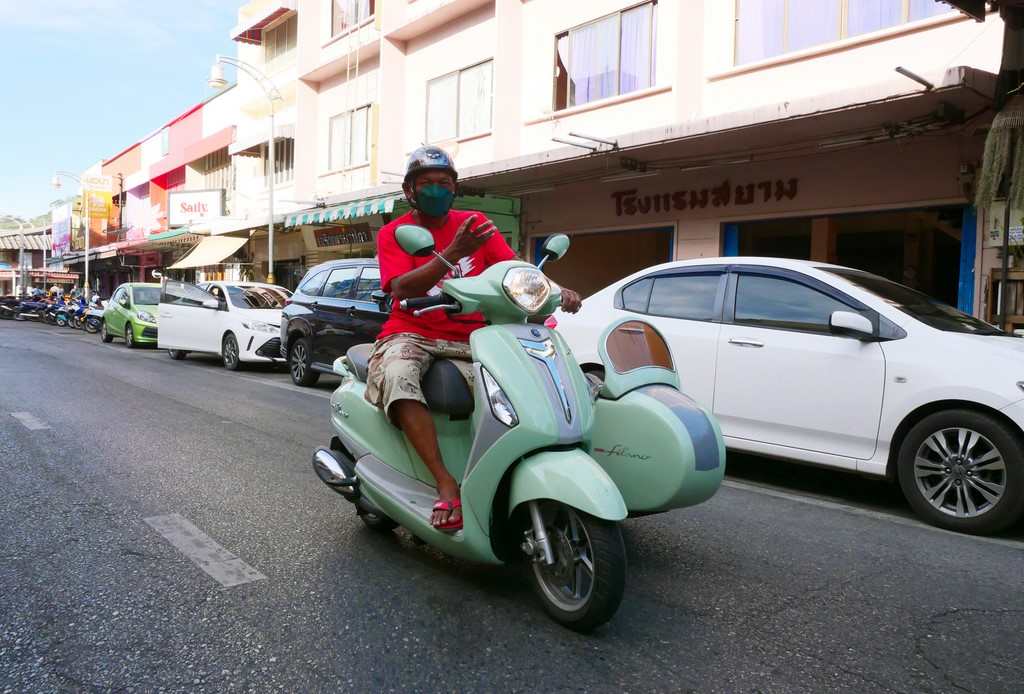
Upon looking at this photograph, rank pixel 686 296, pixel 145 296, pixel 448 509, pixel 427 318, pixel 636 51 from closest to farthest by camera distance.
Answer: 1. pixel 448 509
2. pixel 427 318
3. pixel 686 296
4. pixel 636 51
5. pixel 145 296

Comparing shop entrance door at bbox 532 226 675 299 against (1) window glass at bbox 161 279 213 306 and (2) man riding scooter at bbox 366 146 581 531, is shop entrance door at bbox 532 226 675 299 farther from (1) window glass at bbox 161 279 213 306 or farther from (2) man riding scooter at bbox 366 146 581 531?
(2) man riding scooter at bbox 366 146 581 531

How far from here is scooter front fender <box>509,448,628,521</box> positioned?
2676 millimetres

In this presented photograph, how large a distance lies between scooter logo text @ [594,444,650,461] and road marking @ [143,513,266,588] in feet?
5.19

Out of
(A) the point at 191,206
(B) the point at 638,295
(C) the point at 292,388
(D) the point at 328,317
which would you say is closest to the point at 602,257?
(D) the point at 328,317

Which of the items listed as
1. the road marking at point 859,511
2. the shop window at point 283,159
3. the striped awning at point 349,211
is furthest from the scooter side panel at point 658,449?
the shop window at point 283,159

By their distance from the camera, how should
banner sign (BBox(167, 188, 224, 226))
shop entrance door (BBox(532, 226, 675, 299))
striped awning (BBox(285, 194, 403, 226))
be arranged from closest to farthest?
striped awning (BBox(285, 194, 403, 226)) < shop entrance door (BBox(532, 226, 675, 299)) < banner sign (BBox(167, 188, 224, 226))

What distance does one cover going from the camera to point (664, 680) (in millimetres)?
2549

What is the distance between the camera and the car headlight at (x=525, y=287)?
305 centimetres

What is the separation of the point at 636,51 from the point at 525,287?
39.1ft

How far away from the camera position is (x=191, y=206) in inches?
1250

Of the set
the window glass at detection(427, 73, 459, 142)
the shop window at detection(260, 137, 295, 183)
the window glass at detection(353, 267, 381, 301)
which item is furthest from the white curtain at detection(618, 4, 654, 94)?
the shop window at detection(260, 137, 295, 183)

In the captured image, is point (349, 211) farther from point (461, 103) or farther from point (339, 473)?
point (339, 473)

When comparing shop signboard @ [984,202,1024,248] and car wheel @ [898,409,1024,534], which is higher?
shop signboard @ [984,202,1024,248]

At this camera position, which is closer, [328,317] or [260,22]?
[328,317]
